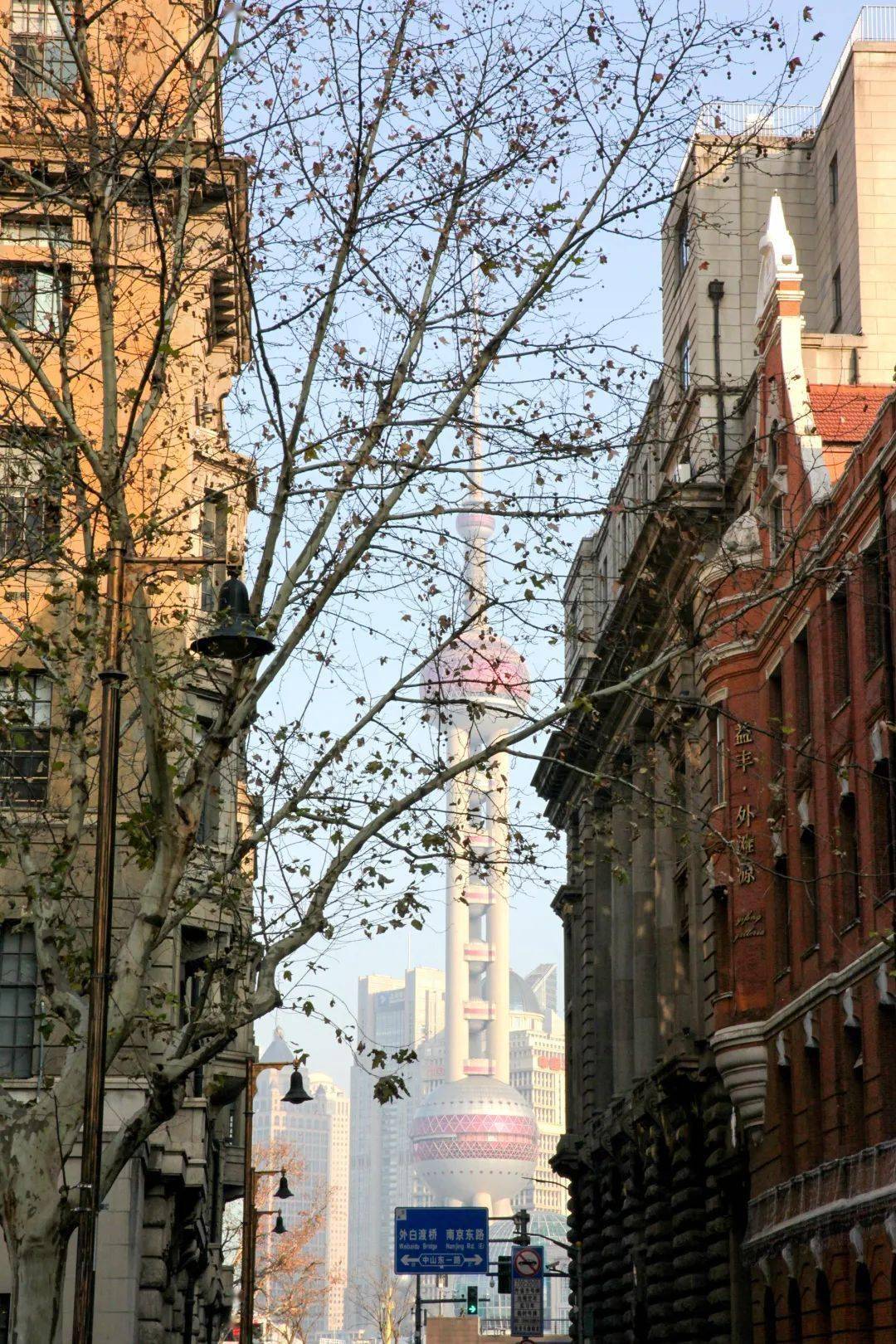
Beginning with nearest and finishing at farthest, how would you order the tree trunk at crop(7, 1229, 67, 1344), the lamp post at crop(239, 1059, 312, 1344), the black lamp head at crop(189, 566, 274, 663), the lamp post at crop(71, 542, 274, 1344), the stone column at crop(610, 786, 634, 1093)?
the lamp post at crop(71, 542, 274, 1344) → the black lamp head at crop(189, 566, 274, 663) → the tree trunk at crop(7, 1229, 67, 1344) → the lamp post at crop(239, 1059, 312, 1344) → the stone column at crop(610, 786, 634, 1093)

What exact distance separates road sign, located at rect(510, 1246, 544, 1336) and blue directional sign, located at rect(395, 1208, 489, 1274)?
4054 mm

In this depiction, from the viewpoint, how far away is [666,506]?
69.7ft

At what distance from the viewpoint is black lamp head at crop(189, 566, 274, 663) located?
17.2 meters

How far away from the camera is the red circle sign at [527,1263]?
58531 mm

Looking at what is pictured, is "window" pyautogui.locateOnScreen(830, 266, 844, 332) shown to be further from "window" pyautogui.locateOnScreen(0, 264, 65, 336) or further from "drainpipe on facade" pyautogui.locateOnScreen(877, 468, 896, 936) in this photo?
"window" pyautogui.locateOnScreen(0, 264, 65, 336)

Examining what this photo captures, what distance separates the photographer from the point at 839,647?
36.3 meters

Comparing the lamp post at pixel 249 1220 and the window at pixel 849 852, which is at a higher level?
the window at pixel 849 852

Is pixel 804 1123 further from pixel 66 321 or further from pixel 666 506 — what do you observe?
pixel 66 321

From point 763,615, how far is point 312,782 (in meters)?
24.8

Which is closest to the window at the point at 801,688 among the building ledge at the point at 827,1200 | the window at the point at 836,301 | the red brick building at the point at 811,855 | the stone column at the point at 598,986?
the red brick building at the point at 811,855

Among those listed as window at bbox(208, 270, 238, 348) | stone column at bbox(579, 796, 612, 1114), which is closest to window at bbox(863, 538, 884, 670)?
window at bbox(208, 270, 238, 348)

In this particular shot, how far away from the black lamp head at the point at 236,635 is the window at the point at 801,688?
22647 mm

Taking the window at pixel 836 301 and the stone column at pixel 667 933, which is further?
the window at pixel 836 301

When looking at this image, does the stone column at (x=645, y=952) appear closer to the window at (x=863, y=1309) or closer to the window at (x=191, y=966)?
the window at (x=191, y=966)
